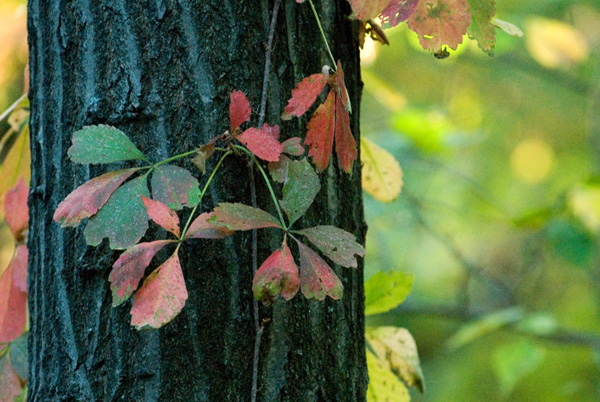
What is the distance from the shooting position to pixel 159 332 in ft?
2.06

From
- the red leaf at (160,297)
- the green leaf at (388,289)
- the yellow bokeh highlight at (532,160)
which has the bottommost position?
the green leaf at (388,289)

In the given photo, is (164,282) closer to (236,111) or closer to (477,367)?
(236,111)

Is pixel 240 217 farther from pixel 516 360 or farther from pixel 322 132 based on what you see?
pixel 516 360

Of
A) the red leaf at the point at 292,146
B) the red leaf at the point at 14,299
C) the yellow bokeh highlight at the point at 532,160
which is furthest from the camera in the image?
the yellow bokeh highlight at the point at 532,160

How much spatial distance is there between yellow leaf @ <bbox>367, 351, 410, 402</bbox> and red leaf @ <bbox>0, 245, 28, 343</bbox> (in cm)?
52

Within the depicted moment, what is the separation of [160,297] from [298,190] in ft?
0.58

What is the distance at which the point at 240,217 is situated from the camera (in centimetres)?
58

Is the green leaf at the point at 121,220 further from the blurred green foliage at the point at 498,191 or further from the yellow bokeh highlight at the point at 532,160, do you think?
the yellow bokeh highlight at the point at 532,160

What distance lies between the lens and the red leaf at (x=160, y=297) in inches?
21.2

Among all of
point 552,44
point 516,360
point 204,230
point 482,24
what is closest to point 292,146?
point 204,230

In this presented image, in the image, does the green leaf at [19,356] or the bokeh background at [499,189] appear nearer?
the green leaf at [19,356]

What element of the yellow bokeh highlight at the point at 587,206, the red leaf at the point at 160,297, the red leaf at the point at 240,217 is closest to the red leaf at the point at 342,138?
the red leaf at the point at 240,217

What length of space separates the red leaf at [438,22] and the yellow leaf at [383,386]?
495 mm

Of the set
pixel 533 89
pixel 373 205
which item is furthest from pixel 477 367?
pixel 373 205
